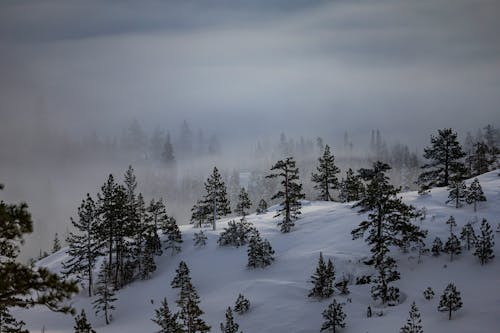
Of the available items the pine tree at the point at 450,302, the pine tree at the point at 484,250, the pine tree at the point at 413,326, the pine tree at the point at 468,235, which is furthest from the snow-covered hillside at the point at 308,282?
the pine tree at the point at 413,326

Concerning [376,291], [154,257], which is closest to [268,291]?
[376,291]

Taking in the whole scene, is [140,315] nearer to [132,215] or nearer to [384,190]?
[132,215]

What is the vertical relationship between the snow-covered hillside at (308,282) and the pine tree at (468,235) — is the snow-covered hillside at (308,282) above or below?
below

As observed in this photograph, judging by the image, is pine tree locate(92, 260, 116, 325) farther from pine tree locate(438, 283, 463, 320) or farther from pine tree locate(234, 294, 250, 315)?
pine tree locate(438, 283, 463, 320)

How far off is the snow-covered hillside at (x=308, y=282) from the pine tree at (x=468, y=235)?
2.85 feet

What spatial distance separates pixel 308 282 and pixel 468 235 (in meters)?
12.6

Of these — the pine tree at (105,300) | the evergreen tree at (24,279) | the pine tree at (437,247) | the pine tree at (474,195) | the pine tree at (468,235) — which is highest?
the evergreen tree at (24,279)

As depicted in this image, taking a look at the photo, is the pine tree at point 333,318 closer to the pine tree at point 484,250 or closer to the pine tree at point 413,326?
the pine tree at point 413,326

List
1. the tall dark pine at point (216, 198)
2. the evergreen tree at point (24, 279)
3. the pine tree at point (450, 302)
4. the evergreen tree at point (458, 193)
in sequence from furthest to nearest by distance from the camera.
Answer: the tall dark pine at point (216, 198), the evergreen tree at point (458, 193), the pine tree at point (450, 302), the evergreen tree at point (24, 279)

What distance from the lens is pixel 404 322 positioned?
81.8 ft

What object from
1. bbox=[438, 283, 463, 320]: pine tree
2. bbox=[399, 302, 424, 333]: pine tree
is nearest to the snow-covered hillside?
bbox=[438, 283, 463, 320]: pine tree

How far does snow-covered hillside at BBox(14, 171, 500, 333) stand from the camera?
2614cm

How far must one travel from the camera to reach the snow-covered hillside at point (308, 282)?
85.8 ft

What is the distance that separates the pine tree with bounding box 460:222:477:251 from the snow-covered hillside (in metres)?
0.87
